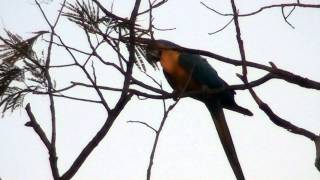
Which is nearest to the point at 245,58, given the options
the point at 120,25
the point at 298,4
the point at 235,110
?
the point at 298,4

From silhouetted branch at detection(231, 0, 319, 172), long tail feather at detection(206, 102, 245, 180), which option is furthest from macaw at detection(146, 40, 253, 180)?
silhouetted branch at detection(231, 0, 319, 172)

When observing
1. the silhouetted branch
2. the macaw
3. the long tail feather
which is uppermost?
the macaw

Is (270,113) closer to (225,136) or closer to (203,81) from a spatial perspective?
(225,136)

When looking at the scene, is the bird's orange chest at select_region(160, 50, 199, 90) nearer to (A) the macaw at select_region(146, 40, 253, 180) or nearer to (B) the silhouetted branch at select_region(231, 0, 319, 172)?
(A) the macaw at select_region(146, 40, 253, 180)

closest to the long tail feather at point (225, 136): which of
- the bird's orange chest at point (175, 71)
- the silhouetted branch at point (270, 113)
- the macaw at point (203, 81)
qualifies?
the macaw at point (203, 81)

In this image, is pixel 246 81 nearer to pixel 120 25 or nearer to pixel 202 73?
pixel 120 25

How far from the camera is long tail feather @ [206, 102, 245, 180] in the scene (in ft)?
7.48

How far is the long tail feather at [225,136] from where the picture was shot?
228 cm

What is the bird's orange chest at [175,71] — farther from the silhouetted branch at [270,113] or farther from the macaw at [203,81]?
the silhouetted branch at [270,113]

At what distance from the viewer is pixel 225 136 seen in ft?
9.45

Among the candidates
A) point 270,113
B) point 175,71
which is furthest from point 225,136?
point 270,113

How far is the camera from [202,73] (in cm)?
370

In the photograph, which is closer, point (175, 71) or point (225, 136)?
point (225, 136)

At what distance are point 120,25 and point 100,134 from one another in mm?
334
